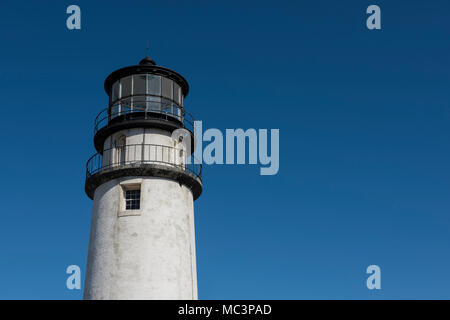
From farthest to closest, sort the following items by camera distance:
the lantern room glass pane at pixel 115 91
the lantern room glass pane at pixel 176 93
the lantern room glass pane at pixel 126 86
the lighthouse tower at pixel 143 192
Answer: the lantern room glass pane at pixel 176 93, the lantern room glass pane at pixel 115 91, the lantern room glass pane at pixel 126 86, the lighthouse tower at pixel 143 192

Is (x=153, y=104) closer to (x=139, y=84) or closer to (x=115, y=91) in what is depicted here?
(x=139, y=84)

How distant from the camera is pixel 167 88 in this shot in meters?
30.0

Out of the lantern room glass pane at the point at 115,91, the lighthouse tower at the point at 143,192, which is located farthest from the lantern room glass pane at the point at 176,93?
the lantern room glass pane at the point at 115,91

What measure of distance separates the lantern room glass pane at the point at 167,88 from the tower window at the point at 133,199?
5356 millimetres

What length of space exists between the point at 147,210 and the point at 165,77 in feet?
24.1

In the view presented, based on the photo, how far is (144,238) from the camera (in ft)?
86.0

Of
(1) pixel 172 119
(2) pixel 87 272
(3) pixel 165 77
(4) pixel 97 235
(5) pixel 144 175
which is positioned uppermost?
(3) pixel 165 77

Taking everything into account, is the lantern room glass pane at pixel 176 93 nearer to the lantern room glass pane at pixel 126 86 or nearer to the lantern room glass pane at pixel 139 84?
the lantern room glass pane at pixel 139 84

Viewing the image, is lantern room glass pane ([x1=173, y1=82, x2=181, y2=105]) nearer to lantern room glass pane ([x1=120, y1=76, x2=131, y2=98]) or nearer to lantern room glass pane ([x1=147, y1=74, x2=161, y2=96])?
lantern room glass pane ([x1=147, y1=74, x2=161, y2=96])

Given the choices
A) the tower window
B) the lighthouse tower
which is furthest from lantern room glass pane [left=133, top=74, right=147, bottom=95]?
the tower window

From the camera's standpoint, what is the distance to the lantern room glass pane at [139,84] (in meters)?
29.5
